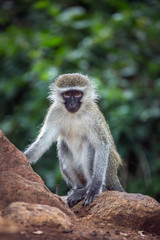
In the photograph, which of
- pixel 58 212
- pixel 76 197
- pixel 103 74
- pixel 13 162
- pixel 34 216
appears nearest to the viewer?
pixel 34 216

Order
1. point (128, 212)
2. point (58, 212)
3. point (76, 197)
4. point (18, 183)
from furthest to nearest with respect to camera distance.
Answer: point (76, 197)
point (128, 212)
point (18, 183)
point (58, 212)

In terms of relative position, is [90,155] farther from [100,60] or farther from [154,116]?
[100,60]

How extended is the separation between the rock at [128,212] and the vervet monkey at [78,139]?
98 centimetres

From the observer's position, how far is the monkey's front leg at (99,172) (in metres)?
6.53

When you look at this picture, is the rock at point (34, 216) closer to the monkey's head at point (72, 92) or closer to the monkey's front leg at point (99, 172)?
the monkey's front leg at point (99, 172)

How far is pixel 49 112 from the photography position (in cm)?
742

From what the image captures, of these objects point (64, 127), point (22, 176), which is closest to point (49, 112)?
point (64, 127)

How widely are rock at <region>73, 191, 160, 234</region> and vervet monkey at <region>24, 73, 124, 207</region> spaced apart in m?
0.98

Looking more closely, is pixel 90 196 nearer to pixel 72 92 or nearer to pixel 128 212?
pixel 128 212

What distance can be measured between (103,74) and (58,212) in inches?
259

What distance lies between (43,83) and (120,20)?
2.78m

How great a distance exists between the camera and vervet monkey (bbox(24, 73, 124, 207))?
701 cm

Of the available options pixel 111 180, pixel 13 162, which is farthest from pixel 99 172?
pixel 13 162

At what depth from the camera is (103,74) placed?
Result: 35.3ft
